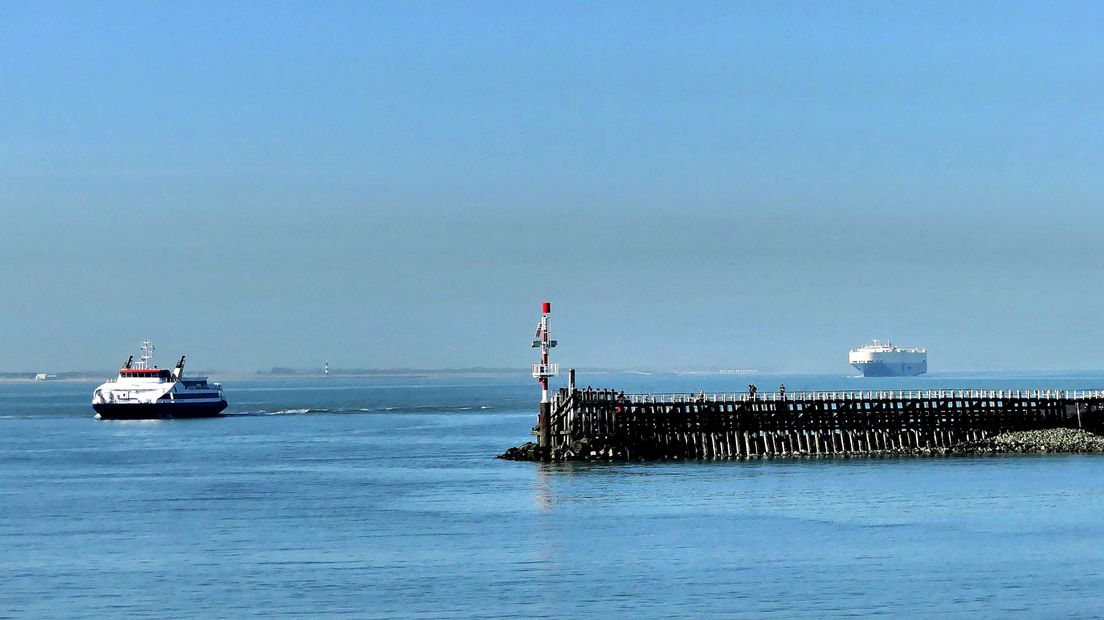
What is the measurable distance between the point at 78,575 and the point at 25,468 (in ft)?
161

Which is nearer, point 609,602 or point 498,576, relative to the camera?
point 609,602

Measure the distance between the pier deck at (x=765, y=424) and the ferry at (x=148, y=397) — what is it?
84.9 meters

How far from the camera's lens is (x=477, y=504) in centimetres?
6525

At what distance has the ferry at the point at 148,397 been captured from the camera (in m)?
161

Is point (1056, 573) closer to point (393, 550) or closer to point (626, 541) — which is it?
point (626, 541)

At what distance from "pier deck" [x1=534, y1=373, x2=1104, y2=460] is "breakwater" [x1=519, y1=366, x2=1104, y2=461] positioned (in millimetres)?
56

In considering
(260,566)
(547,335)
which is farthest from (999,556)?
(547,335)

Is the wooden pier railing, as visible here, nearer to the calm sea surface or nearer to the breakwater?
the breakwater

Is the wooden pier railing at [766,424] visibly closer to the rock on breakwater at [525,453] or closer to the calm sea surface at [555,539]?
the rock on breakwater at [525,453]

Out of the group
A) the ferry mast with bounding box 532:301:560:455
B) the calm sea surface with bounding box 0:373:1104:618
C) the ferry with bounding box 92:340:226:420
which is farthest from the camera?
the ferry with bounding box 92:340:226:420

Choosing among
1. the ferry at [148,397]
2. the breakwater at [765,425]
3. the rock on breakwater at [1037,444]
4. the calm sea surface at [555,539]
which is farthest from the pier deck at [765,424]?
the ferry at [148,397]

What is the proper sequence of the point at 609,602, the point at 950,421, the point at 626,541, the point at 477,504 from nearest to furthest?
the point at 609,602 < the point at 626,541 < the point at 477,504 < the point at 950,421

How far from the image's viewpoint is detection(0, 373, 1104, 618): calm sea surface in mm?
41531

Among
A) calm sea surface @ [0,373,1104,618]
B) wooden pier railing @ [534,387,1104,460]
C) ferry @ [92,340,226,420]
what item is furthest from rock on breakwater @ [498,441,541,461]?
ferry @ [92,340,226,420]
